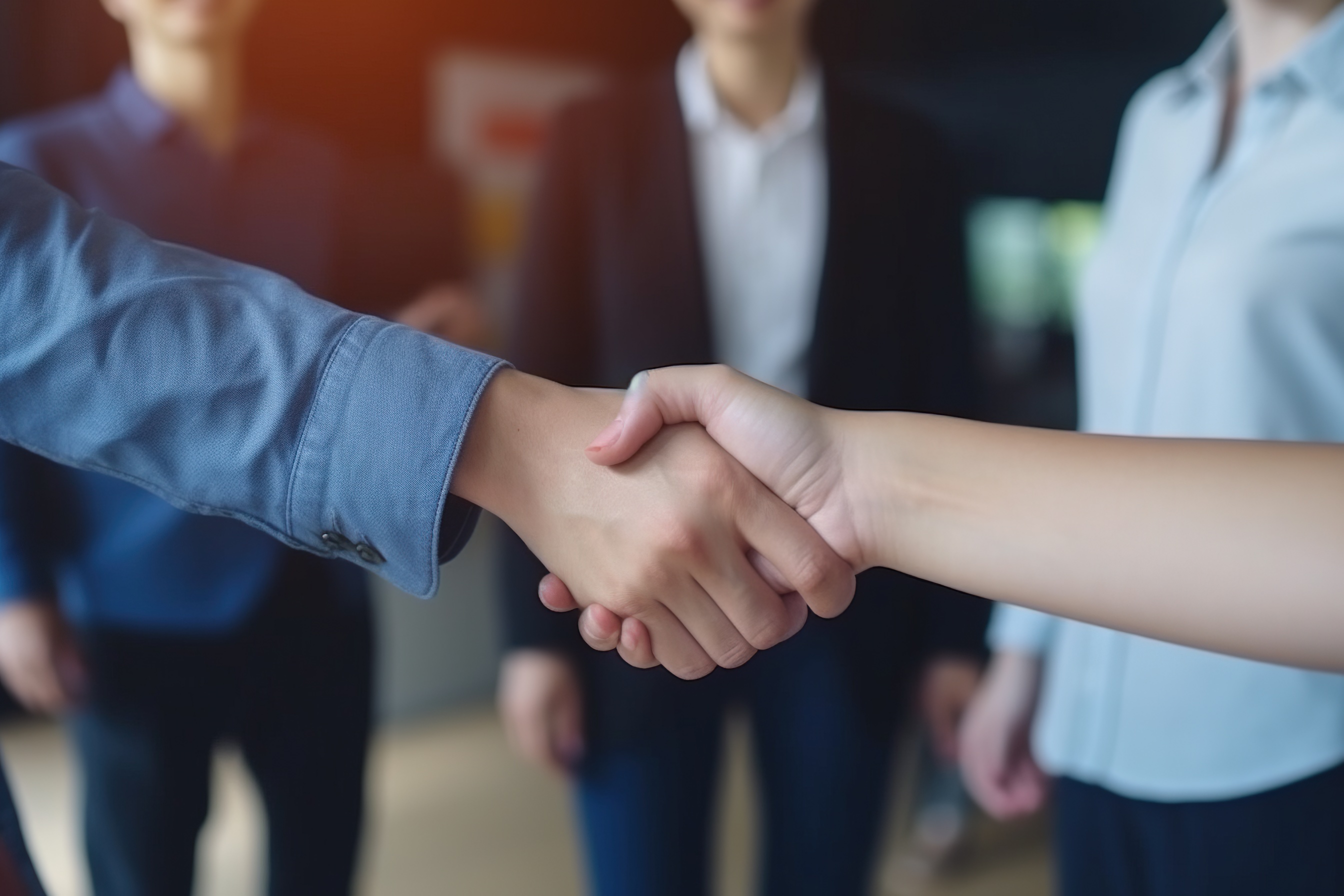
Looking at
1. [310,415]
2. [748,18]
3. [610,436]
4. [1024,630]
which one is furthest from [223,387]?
[1024,630]

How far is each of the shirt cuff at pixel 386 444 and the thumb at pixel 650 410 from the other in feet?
0.18

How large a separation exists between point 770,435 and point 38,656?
416 mm

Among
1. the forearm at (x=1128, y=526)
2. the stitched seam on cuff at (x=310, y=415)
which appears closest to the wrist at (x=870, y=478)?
the forearm at (x=1128, y=526)

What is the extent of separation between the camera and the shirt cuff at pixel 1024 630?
2.39 feet

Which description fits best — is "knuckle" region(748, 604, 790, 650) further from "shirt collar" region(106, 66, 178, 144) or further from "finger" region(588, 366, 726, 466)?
"shirt collar" region(106, 66, 178, 144)

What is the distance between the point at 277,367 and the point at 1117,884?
21.5 inches

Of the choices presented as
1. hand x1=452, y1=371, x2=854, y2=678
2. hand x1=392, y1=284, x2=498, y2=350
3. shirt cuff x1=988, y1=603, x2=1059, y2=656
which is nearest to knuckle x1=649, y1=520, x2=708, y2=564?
hand x1=452, y1=371, x2=854, y2=678

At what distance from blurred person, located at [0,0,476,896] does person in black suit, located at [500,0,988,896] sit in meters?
0.10

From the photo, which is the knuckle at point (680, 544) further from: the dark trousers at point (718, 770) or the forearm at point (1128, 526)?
the dark trousers at point (718, 770)

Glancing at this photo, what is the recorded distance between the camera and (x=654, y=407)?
465 mm

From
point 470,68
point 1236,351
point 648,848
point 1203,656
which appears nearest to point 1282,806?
point 1203,656

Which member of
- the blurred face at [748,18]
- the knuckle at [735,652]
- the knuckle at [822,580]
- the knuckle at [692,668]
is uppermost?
the blurred face at [748,18]

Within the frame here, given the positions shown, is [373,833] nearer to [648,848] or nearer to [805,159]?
[648,848]

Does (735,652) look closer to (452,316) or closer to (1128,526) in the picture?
(1128,526)
